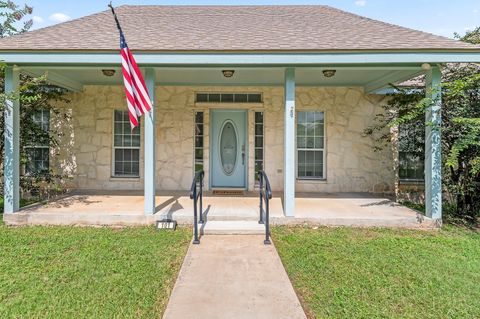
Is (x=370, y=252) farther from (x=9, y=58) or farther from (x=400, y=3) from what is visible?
(x=400, y=3)

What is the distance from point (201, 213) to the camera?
530 centimetres

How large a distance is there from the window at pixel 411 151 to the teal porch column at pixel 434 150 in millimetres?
1200

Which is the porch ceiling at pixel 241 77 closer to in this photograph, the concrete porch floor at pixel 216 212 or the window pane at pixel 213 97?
the window pane at pixel 213 97

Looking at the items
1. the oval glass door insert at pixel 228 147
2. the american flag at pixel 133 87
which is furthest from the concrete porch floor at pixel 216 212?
the american flag at pixel 133 87

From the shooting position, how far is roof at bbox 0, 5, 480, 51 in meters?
5.16

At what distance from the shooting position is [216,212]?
5613 mm

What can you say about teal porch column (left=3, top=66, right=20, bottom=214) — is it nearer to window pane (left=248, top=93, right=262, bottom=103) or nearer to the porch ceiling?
the porch ceiling

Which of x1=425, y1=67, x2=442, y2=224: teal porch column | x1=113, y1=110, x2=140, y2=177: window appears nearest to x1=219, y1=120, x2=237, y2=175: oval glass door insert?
x1=113, y1=110, x2=140, y2=177: window

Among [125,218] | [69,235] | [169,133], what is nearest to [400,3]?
[169,133]

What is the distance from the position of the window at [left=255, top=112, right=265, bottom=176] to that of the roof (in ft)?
7.52

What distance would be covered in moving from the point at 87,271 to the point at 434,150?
5.70m

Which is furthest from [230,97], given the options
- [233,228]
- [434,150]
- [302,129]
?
[434,150]

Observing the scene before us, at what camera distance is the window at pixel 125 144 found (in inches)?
316

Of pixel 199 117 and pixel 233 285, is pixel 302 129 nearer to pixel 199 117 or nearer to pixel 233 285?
pixel 199 117
